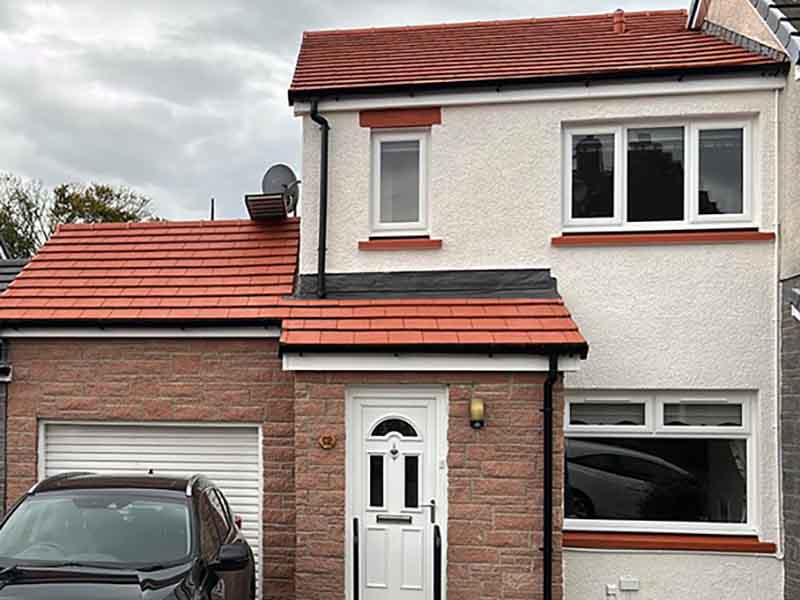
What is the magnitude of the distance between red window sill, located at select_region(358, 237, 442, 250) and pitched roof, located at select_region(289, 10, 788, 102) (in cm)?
162

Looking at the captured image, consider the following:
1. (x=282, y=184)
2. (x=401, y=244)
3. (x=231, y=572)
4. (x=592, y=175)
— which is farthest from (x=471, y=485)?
(x=282, y=184)

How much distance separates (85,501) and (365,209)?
4.06 meters

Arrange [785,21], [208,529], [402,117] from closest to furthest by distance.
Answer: [208,529], [785,21], [402,117]

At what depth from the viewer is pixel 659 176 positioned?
326 inches

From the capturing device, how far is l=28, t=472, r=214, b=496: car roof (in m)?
6.49

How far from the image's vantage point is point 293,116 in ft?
28.4

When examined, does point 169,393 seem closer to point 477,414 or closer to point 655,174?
point 477,414

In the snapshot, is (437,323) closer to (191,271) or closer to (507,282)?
(507,282)

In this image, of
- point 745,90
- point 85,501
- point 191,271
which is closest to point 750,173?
point 745,90

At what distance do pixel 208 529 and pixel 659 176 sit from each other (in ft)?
18.5

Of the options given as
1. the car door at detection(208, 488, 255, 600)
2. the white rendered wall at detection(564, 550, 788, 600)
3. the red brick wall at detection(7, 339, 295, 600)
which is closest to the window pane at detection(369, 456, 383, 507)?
the red brick wall at detection(7, 339, 295, 600)

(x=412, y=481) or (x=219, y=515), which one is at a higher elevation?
(x=412, y=481)

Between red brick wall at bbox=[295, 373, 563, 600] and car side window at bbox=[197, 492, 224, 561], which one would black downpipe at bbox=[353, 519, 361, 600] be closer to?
red brick wall at bbox=[295, 373, 563, 600]

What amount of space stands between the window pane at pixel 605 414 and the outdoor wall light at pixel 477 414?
4.01 ft
